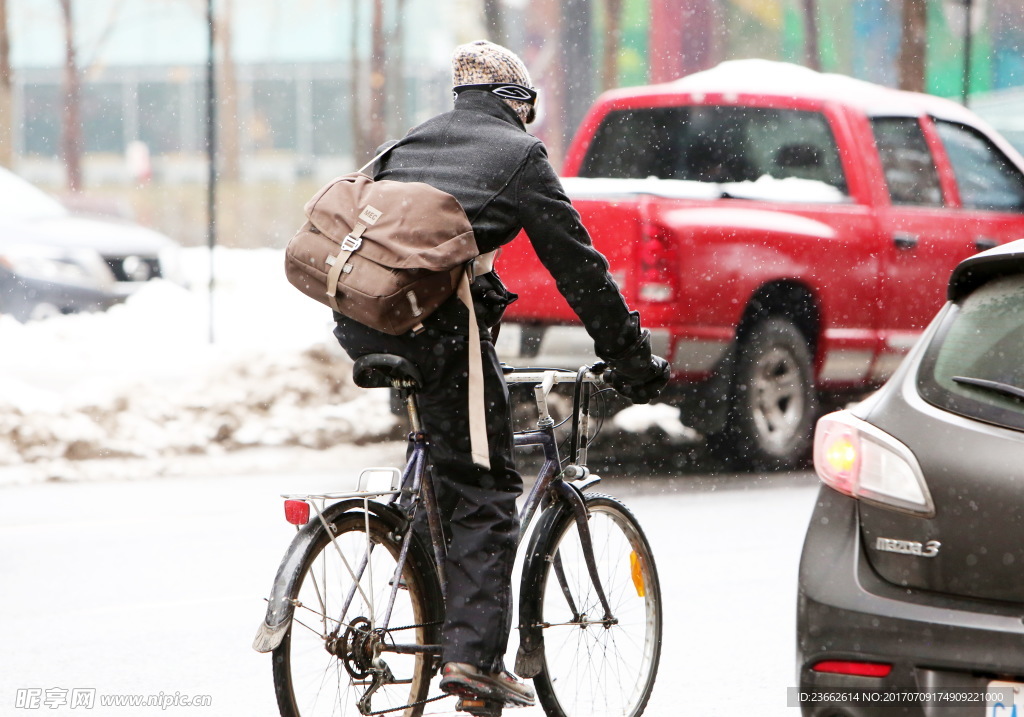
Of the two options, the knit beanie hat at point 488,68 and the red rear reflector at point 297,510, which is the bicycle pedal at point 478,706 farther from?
the knit beanie hat at point 488,68

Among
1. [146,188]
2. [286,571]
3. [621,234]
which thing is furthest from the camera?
[146,188]

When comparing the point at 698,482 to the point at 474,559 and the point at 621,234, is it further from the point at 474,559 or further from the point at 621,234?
the point at 474,559

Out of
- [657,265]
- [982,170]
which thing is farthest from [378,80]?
[657,265]

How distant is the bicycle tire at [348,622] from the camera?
3783 millimetres

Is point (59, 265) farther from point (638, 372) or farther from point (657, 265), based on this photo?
point (638, 372)

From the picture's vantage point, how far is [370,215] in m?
3.86

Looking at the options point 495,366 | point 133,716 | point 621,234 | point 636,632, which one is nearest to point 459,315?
point 495,366

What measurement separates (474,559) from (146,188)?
2555 centimetres

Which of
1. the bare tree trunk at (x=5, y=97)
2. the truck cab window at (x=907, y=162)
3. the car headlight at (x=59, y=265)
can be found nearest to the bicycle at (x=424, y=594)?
the truck cab window at (x=907, y=162)

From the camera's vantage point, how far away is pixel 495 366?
4020mm

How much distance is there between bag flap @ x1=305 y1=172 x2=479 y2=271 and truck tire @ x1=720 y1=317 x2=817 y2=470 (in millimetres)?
5752

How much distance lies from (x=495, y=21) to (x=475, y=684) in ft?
61.1

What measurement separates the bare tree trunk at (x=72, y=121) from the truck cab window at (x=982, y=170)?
44.5 ft

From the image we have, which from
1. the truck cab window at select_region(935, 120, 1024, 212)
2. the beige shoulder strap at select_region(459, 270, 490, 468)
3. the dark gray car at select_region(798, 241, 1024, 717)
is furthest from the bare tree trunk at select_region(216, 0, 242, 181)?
the dark gray car at select_region(798, 241, 1024, 717)
